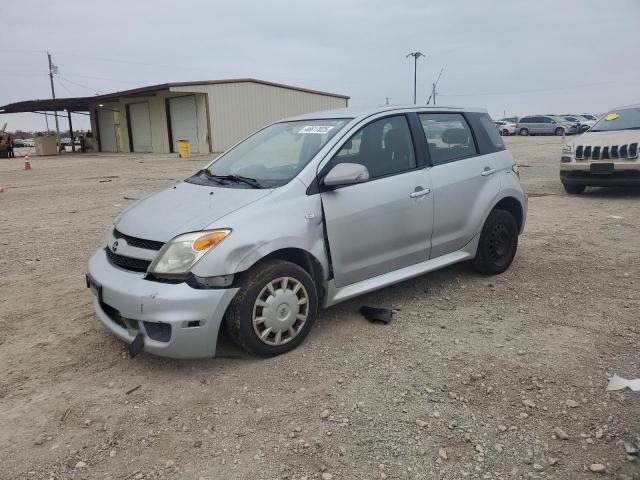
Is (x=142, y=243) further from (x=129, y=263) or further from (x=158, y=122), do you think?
(x=158, y=122)

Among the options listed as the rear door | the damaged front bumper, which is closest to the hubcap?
the rear door

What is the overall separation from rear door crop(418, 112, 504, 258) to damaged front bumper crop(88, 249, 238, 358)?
2.09 metres

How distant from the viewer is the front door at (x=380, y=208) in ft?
12.3

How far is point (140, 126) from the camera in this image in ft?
106

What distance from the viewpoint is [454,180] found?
4.53 m

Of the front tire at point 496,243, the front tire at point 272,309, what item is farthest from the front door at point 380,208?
the front tire at point 496,243

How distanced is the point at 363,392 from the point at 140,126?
32.4 m

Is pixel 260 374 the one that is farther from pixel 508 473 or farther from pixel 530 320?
pixel 530 320

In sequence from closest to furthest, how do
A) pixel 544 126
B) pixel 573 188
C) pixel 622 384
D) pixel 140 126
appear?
pixel 622 384, pixel 573 188, pixel 140 126, pixel 544 126

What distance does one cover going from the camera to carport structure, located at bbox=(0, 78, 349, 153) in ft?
91.4

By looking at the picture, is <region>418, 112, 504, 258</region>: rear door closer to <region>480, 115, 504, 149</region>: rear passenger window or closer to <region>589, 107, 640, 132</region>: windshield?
<region>480, 115, 504, 149</region>: rear passenger window

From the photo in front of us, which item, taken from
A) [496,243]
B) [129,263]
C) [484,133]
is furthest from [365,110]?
[129,263]

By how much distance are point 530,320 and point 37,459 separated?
11.4 ft

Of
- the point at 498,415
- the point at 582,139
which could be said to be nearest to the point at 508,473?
the point at 498,415
